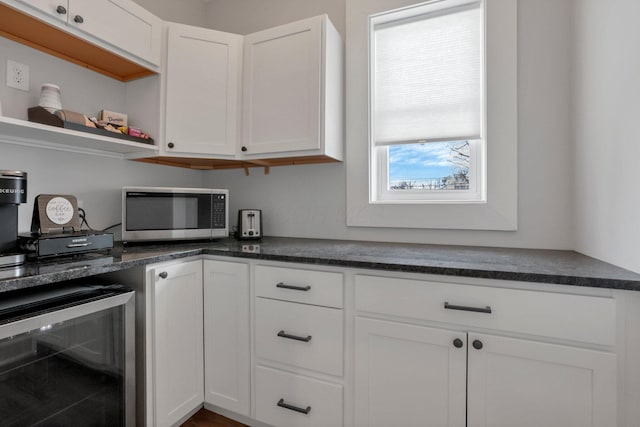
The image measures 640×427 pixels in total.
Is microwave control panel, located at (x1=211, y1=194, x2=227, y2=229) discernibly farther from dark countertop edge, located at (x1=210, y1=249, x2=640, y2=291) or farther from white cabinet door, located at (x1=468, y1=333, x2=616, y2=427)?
white cabinet door, located at (x1=468, y1=333, x2=616, y2=427)

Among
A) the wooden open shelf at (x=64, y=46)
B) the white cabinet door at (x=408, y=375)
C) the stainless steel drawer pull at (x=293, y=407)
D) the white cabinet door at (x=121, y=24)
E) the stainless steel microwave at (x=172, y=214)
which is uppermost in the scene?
the white cabinet door at (x=121, y=24)

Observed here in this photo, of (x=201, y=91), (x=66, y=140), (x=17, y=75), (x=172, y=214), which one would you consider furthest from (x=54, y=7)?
(x=172, y=214)

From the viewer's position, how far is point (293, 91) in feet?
5.90

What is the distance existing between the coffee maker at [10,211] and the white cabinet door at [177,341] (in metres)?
0.46

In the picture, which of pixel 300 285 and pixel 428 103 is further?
pixel 428 103

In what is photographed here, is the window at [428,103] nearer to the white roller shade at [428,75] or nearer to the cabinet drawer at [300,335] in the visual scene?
the white roller shade at [428,75]

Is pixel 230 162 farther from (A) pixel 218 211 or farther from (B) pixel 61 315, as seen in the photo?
(B) pixel 61 315

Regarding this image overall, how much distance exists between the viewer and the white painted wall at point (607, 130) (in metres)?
1.04

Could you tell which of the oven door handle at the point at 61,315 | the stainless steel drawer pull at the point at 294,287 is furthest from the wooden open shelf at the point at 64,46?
the stainless steel drawer pull at the point at 294,287

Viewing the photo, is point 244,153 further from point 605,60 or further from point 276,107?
point 605,60

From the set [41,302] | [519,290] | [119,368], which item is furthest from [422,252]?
[41,302]

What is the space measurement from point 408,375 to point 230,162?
169 centimetres

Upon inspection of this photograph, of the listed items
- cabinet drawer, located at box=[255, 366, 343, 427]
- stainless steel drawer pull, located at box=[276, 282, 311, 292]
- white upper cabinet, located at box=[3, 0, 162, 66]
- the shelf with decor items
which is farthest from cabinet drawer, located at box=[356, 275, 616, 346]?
white upper cabinet, located at box=[3, 0, 162, 66]

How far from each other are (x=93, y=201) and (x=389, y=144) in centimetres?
176
